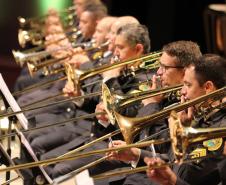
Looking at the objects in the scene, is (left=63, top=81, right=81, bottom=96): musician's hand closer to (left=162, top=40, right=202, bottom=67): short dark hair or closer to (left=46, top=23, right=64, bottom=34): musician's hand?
(left=162, top=40, right=202, bottom=67): short dark hair

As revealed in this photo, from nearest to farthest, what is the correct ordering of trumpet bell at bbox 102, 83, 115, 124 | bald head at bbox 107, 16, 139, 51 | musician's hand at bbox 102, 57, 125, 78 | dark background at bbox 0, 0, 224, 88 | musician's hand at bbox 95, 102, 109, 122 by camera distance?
trumpet bell at bbox 102, 83, 115, 124 < musician's hand at bbox 95, 102, 109, 122 < musician's hand at bbox 102, 57, 125, 78 < bald head at bbox 107, 16, 139, 51 < dark background at bbox 0, 0, 224, 88

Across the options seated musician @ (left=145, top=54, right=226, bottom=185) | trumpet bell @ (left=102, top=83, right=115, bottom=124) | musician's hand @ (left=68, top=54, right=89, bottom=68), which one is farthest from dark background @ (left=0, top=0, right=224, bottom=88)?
seated musician @ (left=145, top=54, right=226, bottom=185)

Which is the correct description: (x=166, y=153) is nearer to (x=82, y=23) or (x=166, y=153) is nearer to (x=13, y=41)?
(x=82, y=23)

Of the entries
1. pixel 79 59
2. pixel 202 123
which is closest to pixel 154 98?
pixel 202 123

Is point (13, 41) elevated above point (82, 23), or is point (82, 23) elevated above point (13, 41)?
point (82, 23)

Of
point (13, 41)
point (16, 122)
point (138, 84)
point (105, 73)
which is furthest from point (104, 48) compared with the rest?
point (13, 41)

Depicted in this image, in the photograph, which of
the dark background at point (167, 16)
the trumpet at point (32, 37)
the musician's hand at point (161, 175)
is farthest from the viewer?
the dark background at point (167, 16)

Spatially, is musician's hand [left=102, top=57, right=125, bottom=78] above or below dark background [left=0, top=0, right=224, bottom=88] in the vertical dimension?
above

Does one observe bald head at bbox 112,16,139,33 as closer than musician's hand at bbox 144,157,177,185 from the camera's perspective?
No

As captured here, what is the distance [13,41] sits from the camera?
8.46m

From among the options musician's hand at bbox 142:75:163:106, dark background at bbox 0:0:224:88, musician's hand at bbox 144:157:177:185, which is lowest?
dark background at bbox 0:0:224:88

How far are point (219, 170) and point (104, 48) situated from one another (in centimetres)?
251

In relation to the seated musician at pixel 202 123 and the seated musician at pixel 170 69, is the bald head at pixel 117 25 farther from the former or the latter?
the seated musician at pixel 202 123

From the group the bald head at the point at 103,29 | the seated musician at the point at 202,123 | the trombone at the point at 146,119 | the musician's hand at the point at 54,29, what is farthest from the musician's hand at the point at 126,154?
the musician's hand at the point at 54,29
